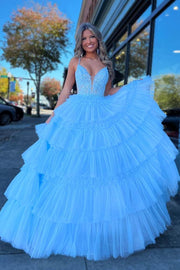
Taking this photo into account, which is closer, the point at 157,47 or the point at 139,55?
the point at 157,47

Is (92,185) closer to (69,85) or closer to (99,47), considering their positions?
(69,85)

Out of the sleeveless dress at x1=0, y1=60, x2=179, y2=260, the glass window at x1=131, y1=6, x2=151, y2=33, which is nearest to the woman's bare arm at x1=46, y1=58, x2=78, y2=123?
the sleeveless dress at x1=0, y1=60, x2=179, y2=260

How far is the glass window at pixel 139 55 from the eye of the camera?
5.67 m

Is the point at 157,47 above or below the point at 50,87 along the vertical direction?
below

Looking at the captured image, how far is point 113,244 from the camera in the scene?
199cm

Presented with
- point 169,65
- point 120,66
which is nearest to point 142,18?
point 169,65

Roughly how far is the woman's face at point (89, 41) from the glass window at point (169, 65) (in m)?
2.18

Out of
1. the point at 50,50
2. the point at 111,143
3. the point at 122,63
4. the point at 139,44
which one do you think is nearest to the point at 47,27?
the point at 50,50

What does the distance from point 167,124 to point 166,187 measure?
2.57 m

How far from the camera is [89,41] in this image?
104 inches

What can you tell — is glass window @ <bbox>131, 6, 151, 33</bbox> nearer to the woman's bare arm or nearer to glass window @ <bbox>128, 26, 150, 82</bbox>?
glass window @ <bbox>128, 26, 150, 82</bbox>

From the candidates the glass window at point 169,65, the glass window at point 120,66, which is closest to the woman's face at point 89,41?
the glass window at point 169,65

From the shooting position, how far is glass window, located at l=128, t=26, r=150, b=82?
18.6 ft

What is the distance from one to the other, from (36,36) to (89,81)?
23.3 meters
